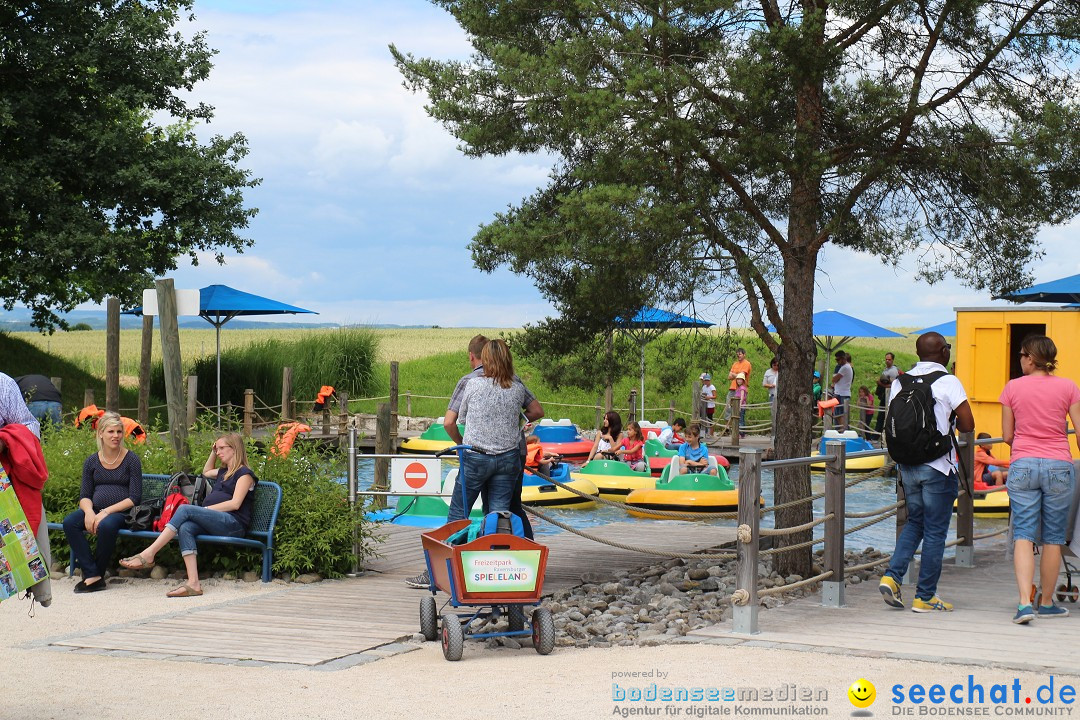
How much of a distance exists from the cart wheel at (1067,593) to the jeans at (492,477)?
3762 mm

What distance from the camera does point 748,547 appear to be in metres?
7.07

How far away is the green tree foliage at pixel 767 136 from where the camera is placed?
8.95 metres

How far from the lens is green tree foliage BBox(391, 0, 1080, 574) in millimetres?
8945

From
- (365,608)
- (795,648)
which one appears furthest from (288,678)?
(795,648)

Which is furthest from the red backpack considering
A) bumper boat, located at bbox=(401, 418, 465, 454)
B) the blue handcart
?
bumper boat, located at bbox=(401, 418, 465, 454)

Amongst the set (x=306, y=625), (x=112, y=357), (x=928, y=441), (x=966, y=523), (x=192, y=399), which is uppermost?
(x=112, y=357)

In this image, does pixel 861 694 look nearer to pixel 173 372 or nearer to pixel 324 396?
pixel 173 372

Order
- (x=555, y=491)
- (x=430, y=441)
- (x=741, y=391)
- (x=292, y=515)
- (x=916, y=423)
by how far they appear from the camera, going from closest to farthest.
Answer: (x=916, y=423), (x=292, y=515), (x=555, y=491), (x=430, y=441), (x=741, y=391)

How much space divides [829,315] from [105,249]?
15619mm

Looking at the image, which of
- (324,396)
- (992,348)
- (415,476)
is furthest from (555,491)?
(324,396)

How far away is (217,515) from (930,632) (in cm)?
533

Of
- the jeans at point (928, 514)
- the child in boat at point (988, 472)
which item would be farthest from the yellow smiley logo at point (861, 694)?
the child in boat at point (988, 472)

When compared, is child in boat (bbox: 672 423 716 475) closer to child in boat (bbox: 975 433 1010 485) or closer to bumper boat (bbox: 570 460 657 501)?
bumper boat (bbox: 570 460 657 501)

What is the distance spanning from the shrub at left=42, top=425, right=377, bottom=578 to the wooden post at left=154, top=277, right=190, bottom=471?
157mm
